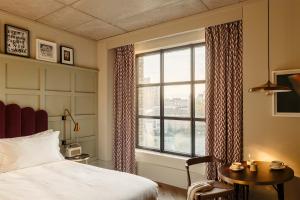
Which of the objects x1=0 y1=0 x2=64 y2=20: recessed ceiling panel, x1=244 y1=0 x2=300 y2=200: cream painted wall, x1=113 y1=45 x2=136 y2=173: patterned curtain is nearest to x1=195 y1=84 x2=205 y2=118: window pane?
x1=244 y1=0 x2=300 y2=200: cream painted wall

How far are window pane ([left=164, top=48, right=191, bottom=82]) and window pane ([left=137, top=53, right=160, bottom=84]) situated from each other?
6.8 inches

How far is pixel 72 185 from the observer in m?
2.21

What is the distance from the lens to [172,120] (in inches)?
157

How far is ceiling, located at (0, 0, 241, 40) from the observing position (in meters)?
2.92

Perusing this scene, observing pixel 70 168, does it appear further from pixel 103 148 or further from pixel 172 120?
pixel 172 120

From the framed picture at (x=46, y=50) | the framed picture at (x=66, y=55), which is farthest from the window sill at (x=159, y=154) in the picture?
the framed picture at (x=46, y=50)

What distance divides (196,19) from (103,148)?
9.32ft

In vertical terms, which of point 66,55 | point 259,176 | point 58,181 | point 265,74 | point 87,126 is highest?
point 66,55

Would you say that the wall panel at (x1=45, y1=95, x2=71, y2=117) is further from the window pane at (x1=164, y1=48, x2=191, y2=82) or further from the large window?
the window pane at (x1=164, y1=48, x2=191, y2=82)

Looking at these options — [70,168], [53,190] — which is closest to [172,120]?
[70,168]

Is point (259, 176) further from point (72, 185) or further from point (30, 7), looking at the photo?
point (30, 7)

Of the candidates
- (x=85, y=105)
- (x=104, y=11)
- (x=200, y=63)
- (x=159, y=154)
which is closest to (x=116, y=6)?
(x=104, y=11)

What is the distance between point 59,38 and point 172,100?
7.20ft

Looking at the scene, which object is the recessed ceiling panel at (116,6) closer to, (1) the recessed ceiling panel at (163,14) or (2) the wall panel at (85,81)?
(1) the recessed ceiling panel at (163,14)
